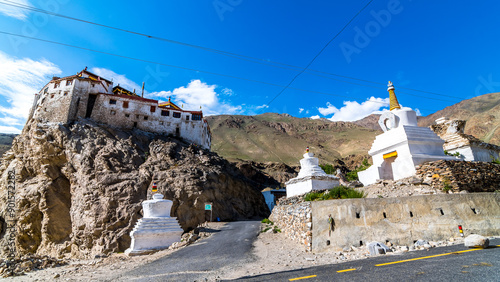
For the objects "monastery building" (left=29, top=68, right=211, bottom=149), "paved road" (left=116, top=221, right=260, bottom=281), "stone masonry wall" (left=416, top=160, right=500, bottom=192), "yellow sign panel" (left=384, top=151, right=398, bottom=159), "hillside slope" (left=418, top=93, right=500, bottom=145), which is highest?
"hillside slope" (left=418, top=93, right=500, bottom=145)

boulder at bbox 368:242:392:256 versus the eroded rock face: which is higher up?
the eroded rock face

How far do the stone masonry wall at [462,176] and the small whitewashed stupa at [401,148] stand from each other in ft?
4.06

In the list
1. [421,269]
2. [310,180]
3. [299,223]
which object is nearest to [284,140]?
[310,180]

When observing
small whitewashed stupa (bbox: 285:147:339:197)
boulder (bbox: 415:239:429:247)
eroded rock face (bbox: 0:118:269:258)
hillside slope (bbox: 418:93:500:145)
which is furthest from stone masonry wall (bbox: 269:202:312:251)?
hillside slope (bbox: 418:93:500:145)

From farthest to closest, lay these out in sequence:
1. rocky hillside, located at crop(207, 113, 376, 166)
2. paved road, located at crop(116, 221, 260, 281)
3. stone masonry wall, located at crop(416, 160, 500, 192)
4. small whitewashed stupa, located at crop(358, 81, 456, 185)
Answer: rocky hillside, located at crop(207, 113, 376, 166), small whitewashed stupa, located at crop(358, 81, 456, 185), stone masonry wall, located at crop(416, 160, 500, 192), paved road, located at crop(116, 221, 260, 281)

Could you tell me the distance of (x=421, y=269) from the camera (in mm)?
5426

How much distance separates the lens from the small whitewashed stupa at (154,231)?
1071 centimetres

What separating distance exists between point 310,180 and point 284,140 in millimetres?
94775

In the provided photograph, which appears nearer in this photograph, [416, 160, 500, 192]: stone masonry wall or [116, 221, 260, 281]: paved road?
[116, 221, 260, 281]: paved road

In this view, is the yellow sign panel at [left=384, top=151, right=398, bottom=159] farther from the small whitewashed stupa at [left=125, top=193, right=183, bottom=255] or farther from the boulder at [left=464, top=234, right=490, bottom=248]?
the small whitewashed stupa at [left=125, top=193, right=183, bottom=255]

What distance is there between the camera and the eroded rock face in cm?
2682

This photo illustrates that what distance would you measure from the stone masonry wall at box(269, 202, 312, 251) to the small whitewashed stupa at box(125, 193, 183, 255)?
520 cm

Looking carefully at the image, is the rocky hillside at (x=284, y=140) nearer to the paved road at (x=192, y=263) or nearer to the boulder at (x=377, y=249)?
the paved road at (x=192, y=263)

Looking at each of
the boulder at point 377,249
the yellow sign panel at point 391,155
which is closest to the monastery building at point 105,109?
the yellow sign panel at point 391,155
